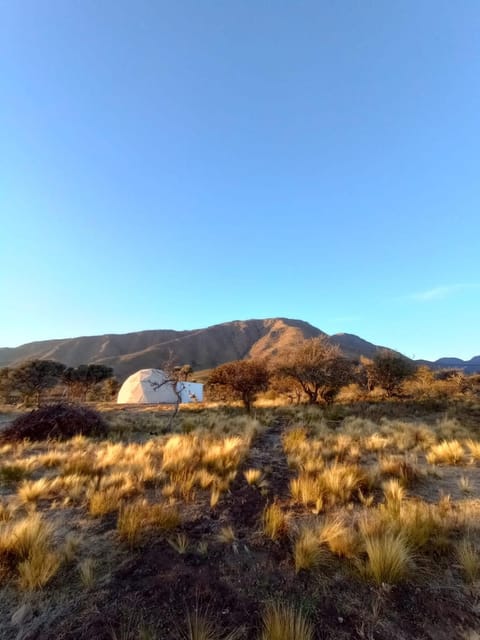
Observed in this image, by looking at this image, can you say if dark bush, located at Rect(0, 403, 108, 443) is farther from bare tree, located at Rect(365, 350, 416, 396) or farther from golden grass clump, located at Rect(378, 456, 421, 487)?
bare tree, located at Rect(365, 350, 416, 396)

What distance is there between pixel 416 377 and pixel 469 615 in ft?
81.6

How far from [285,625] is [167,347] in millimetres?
119529

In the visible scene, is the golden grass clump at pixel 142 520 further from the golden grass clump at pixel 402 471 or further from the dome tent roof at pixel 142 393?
the dome tent roof at pixel 142 393

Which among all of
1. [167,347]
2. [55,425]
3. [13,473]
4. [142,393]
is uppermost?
[167,347]

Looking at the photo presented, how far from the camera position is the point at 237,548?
3.95m

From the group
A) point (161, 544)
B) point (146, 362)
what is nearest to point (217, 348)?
point (146, 362)

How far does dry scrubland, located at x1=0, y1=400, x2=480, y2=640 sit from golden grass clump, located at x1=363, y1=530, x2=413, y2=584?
12 millimetres

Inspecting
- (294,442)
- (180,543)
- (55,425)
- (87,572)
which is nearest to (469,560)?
(180,543)

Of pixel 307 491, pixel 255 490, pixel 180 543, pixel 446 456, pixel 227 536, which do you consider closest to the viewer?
pixel 180 543

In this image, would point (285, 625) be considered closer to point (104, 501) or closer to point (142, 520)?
point (142, 520)

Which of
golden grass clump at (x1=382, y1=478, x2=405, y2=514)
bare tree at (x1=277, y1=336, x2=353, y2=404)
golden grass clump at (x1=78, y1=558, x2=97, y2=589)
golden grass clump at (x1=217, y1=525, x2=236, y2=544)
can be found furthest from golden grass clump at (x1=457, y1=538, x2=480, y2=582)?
bare tree at (x1=277, y1=336, x2=353, y2=404)

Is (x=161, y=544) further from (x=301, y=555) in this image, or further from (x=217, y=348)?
(x=217, y=348)

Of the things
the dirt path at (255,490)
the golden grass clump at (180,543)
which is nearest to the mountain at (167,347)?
the dirt path at (255,490)

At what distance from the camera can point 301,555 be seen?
352cm
